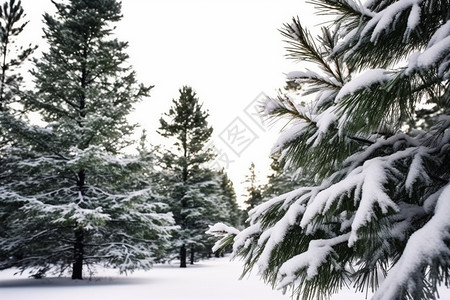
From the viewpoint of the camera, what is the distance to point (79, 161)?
924 centimetres

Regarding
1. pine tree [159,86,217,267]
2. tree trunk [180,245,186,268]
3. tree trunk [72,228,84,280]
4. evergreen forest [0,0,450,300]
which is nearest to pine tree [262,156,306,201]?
evergreen forest [0,0,450,300]

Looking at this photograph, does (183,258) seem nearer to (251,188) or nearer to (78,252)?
(78,252)

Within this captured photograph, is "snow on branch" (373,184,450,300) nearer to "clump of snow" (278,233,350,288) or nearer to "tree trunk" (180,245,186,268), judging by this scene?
"clump of snow" (278,233,350,288)

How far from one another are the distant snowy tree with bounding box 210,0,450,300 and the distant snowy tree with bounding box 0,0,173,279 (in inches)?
327

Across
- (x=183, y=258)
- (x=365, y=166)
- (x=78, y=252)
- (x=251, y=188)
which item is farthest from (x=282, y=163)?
(x=251, y=188)

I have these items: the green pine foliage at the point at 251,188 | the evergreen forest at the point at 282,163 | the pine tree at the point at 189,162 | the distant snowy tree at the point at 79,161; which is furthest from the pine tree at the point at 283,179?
the green pine foliage at the point at 251,188

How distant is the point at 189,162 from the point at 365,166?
1863 centimetres

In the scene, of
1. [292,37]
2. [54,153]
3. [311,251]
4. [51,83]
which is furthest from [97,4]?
[311,251]

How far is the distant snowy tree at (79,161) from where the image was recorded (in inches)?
396

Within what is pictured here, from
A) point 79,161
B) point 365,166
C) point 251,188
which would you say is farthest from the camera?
point 251,188

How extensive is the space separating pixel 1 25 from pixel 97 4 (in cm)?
752

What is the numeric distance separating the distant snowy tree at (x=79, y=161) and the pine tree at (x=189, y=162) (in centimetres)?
753

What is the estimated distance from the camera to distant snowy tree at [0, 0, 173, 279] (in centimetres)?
1006

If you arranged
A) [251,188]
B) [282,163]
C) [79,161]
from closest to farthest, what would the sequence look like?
[282,163] < [79,161] < [251,188]
